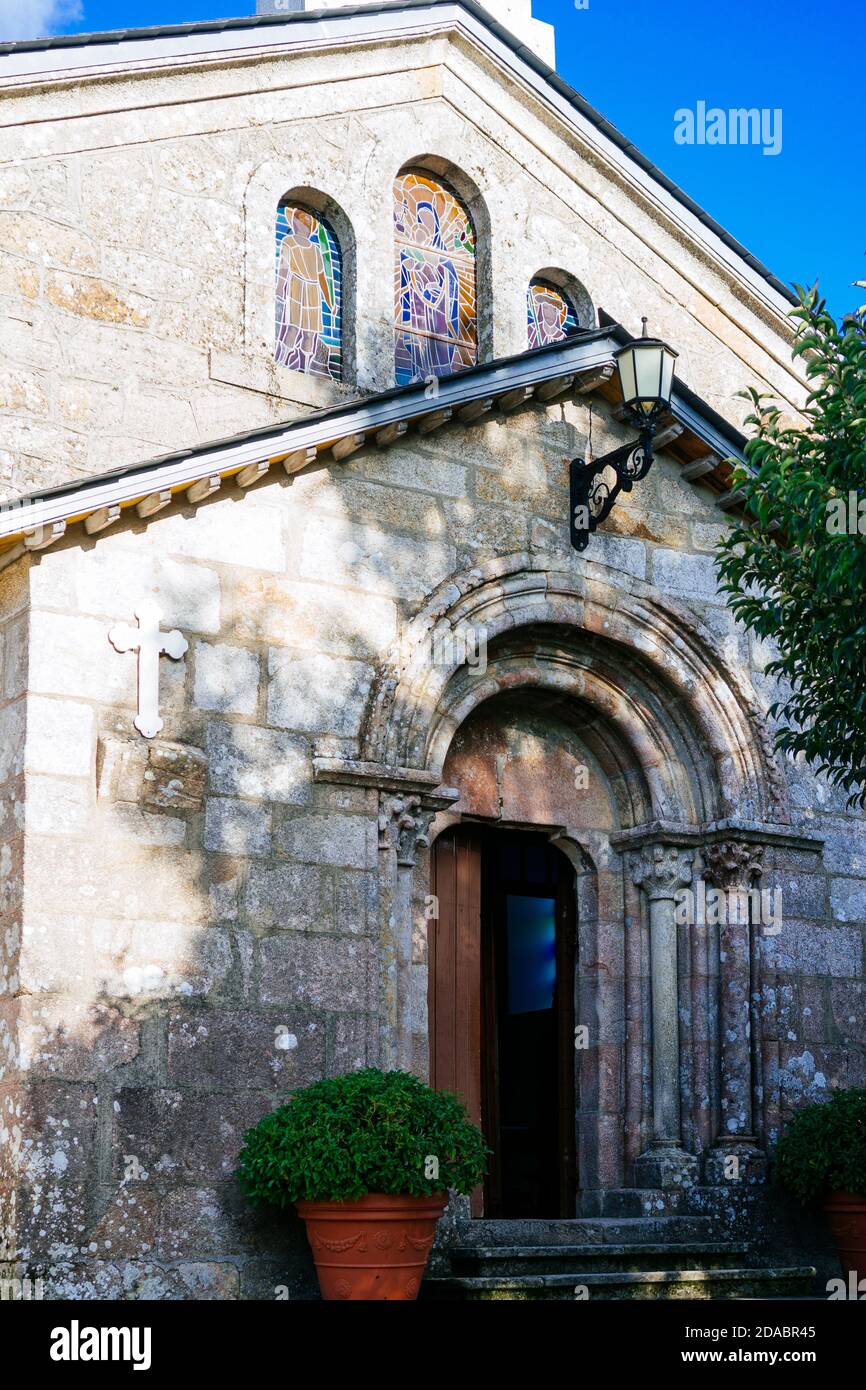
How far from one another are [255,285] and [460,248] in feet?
6.82

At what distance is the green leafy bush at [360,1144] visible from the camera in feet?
26.5

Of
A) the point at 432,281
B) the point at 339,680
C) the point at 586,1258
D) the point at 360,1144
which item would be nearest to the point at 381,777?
the point at 339,680

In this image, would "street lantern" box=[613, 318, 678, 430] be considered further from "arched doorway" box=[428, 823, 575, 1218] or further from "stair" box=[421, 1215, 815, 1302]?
"stair" box=[421, 1215, 815, 1302]

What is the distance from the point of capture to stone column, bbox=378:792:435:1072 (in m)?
9.53

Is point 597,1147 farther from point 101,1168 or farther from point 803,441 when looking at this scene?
point 803,441

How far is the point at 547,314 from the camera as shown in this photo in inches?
539

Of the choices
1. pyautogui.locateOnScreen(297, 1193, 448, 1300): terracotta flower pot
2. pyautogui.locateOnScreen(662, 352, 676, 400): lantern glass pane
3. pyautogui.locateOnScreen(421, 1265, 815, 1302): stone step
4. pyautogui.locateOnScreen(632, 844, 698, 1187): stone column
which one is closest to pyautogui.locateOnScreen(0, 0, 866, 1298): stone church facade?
pyautogui.locateOnScreen(632, 844, 698, 1187): stone column

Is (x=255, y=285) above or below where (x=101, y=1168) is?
above

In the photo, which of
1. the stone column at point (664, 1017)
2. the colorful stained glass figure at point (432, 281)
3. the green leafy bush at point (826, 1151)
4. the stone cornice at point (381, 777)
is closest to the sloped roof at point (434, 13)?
the colorful stained glass figure at point (432, 281)

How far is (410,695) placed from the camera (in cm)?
988

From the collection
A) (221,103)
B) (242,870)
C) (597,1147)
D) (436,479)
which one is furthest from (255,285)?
(597,1147)

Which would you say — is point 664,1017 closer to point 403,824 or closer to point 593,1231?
point 593,1231

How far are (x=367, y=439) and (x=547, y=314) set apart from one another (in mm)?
4220

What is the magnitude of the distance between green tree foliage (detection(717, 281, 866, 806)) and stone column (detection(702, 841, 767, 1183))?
198cm
